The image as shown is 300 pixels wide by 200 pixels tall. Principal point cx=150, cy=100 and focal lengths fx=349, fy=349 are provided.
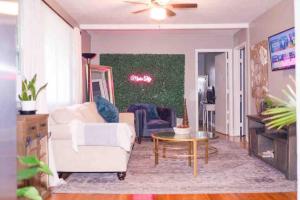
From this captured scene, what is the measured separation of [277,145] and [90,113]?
2.65 metres

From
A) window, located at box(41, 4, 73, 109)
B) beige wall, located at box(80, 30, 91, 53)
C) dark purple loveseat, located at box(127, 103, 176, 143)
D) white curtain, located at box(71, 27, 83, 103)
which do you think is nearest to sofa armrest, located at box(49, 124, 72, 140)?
window, located at box(41, 4, 73, 109)

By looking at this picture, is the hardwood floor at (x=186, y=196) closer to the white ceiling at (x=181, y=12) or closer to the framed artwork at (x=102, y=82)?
the white ceiling at (x=181, y=12)

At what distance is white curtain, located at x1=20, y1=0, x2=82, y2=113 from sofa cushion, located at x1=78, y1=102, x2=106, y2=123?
1.53ft

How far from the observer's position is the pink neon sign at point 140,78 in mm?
8234

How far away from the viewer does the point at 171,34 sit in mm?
8273

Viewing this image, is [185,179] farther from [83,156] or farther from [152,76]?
[152,76]

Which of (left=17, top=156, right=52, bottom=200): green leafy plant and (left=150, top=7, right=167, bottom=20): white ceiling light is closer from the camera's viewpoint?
(left=17, top=156, right=52, bottom=200): green leafy plant

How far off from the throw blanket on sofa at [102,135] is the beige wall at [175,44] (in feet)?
15.0

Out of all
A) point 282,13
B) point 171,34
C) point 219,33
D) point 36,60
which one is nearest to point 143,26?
point 171,34

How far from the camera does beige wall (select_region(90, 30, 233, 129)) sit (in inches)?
326

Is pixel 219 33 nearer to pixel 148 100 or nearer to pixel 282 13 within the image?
pixel 148 100

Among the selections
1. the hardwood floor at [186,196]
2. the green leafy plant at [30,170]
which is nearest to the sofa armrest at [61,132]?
the hardwood floor at [186,196]

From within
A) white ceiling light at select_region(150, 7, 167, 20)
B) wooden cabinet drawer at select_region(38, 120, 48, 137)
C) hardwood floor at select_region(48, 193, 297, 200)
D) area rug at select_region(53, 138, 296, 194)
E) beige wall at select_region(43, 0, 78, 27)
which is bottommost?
hardwood floor at select_region(48, 193, 297, 200)

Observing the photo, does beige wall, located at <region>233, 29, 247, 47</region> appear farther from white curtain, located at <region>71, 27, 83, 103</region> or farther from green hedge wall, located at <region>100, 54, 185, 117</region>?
white curtain, located at <region>71, 27, 83, 103</region>
